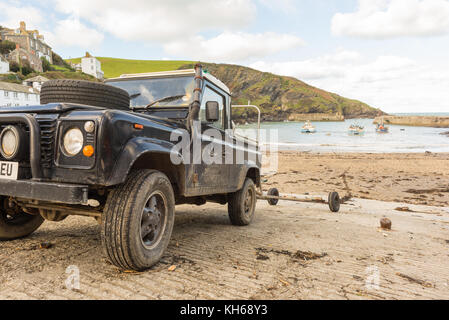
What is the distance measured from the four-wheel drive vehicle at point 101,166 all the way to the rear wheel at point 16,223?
0.01 m

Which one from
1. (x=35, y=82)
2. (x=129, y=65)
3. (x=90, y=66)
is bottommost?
(x=35, y=82)

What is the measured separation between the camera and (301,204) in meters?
8.22

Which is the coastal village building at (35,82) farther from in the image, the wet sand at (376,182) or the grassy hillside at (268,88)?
the grassy hillside at (268,88)

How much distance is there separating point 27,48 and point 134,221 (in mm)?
103153

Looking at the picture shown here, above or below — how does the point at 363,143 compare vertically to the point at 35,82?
below

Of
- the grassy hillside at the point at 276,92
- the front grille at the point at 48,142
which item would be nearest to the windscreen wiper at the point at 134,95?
the front grille at the point at 48,142

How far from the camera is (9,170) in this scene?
261 centimetres

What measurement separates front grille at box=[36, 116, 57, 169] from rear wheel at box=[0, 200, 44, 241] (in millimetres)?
1371

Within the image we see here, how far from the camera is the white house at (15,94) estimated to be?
152ft

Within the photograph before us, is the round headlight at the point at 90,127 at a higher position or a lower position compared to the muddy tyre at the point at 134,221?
higher

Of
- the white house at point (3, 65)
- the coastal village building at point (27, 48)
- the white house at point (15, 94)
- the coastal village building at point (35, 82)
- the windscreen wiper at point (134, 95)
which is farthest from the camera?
→ the coastal village building at point (27, 48)

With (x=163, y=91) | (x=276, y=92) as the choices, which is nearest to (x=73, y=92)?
(x=163, y=91)

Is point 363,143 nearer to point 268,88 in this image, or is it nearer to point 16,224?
point 16,224
